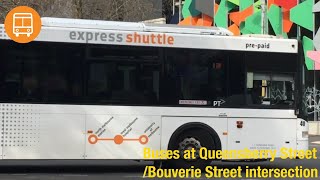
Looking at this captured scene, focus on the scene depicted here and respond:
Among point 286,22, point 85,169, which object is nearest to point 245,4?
point 286,22

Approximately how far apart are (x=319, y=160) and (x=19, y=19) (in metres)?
9.27

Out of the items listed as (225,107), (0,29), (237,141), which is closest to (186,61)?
(225,107)

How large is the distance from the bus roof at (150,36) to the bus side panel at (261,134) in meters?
1.70

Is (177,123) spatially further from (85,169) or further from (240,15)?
(240,15)

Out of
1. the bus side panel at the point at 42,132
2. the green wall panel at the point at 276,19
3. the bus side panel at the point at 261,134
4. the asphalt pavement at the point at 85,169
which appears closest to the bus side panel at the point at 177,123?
the bus side panel at the point at 261,134

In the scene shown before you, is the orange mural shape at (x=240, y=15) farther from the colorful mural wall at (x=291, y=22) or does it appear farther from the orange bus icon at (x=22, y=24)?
the orange bus icon at (x=22, y=24)

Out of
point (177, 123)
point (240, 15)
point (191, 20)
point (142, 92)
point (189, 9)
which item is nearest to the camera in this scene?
point (142, 92)

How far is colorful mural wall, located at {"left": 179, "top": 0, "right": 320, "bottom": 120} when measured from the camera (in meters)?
28.4

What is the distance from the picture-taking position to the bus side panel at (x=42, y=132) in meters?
12.0

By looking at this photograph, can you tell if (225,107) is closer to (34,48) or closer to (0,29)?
(34,48)

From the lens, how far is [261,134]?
43.2 feet

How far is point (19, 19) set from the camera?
45.7 feet

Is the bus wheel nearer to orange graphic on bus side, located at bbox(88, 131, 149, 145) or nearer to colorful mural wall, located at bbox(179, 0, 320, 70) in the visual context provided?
orange graphic on bus side, located at bbox(88, 131, 149, 145)

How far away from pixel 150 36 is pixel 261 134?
11.4 feet
